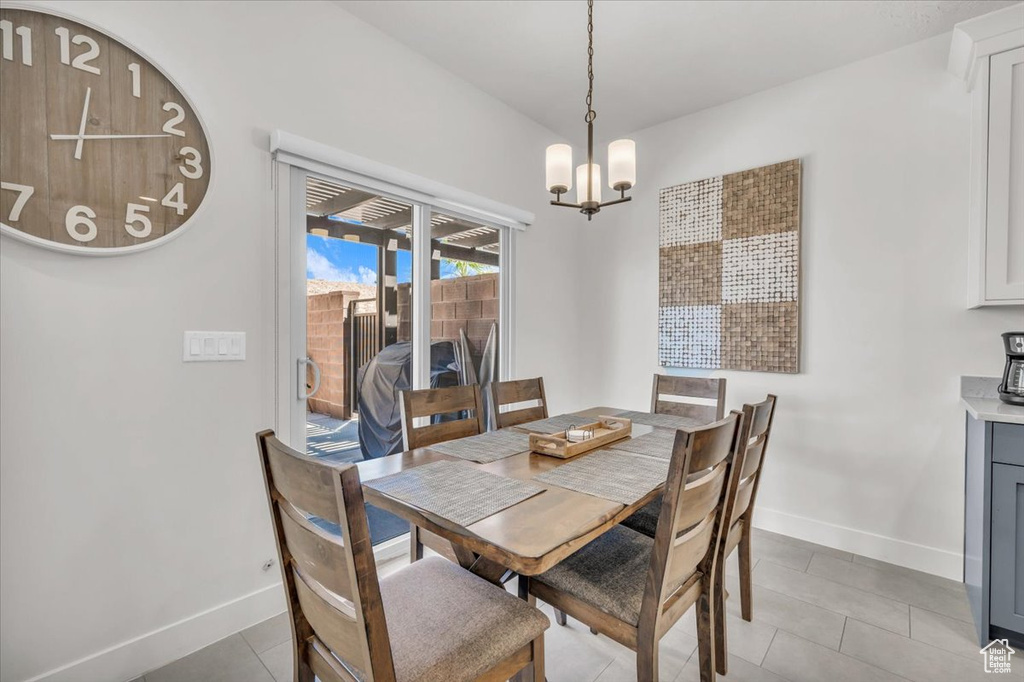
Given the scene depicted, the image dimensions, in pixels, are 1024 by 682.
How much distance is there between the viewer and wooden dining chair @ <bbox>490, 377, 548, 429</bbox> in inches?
87.7

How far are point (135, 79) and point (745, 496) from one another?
258 cm

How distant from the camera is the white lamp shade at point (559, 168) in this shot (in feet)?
5.68

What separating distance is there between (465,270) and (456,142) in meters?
0.75

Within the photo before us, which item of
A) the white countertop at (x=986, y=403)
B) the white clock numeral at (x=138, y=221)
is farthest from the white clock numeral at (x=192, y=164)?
the white countertop at (x=986, y=403)

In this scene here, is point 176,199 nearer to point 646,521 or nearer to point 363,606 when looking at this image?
point 363,606

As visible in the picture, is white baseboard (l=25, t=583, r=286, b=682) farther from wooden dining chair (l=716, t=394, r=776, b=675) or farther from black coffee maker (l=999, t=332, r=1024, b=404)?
black coffee maker (l=999, t=332, r=1024, b=404)

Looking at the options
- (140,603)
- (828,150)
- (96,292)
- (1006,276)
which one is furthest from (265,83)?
(1006,276)

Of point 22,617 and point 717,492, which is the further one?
point 22,617

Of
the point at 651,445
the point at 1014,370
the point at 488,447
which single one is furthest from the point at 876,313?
the point at 488,447

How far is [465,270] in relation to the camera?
288 cm

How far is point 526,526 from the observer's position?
1.03m

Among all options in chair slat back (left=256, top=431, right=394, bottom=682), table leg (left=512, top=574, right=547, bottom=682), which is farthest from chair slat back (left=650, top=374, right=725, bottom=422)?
chair slat back (left=256, top=431, right=394, bottom=682)

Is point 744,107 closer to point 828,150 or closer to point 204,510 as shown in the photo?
point 828,150

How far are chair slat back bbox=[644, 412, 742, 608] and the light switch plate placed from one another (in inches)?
65.8
